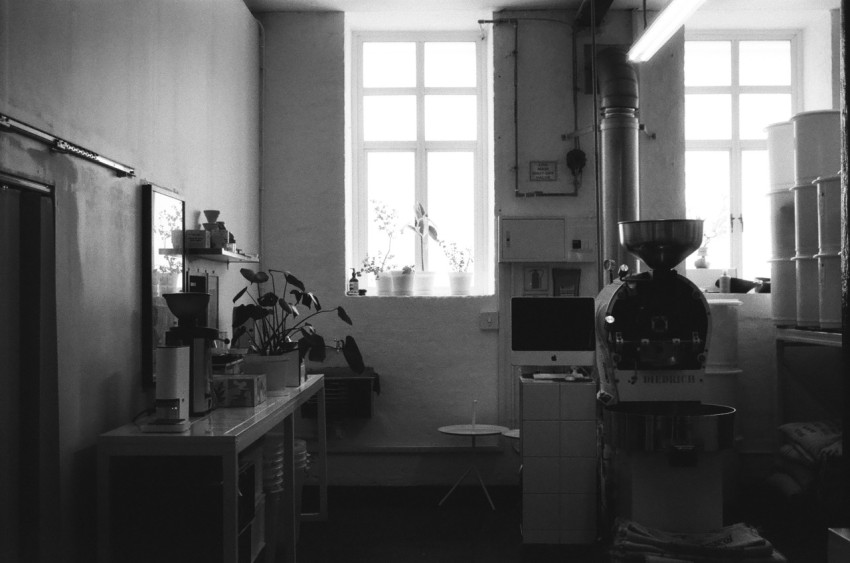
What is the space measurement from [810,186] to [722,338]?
1023mm

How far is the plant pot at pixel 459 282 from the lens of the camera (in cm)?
526

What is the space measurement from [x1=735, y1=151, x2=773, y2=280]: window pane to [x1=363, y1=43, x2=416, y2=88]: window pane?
99.3 inches

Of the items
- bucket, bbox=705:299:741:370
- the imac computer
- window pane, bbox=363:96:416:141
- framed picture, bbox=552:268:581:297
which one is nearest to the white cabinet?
the imac computer

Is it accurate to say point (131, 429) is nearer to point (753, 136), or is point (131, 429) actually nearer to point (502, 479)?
point (502, 479)

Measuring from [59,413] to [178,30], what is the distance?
1919 millimetres

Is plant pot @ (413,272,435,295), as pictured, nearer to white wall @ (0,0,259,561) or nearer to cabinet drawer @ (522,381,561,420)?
cabinet drawer @ (522,381,561,420)

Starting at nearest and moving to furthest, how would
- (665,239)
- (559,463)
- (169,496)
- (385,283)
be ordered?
(169,496) < (665,239) < (559,463) < (385,283)

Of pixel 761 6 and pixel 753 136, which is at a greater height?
pixel 761 6

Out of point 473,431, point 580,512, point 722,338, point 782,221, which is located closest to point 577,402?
point 580,512

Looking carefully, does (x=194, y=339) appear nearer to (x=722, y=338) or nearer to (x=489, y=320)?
→ (x=489, y=320)

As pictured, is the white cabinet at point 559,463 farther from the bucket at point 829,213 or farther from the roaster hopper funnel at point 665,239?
the bucket at point 829,213

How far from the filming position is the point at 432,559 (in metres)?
3.69

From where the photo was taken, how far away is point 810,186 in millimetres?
4352

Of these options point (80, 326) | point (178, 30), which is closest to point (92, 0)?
point (178, 30)
